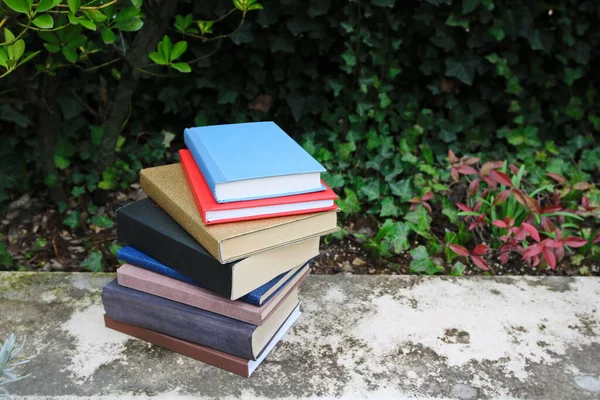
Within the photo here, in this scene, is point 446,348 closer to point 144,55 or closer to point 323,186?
point 323,186

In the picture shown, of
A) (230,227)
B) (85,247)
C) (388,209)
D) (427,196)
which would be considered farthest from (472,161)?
(85,247)

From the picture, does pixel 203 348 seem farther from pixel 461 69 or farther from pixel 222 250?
pixel 461 69

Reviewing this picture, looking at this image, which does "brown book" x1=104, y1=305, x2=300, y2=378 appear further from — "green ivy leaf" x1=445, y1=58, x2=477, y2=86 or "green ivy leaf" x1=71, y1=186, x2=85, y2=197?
"green ivy leaf" x1=445, y1=58, x2=477, y2=86

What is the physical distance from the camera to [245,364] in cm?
143

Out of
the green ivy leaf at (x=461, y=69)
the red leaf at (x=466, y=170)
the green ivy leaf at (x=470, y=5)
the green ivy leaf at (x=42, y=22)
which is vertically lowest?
the red leaf at (x=466, y=170)

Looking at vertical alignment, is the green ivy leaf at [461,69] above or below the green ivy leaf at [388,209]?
above

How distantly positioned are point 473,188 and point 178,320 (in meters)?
1.33

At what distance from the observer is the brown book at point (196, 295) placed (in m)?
1.41

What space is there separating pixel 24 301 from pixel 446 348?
1.16 metres

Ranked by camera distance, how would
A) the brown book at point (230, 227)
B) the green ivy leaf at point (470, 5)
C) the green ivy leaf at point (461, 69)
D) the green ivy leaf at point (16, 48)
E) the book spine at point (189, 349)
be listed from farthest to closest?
the green ivy leaf at point (461, 69) → the green ivy leaf at point (470, 5) → the green ivy leaf at point (16, 48) → the book spine at point (189, 349) → the brown book at point (230, 227)

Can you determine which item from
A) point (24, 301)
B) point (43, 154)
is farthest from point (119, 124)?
point (24, 301)

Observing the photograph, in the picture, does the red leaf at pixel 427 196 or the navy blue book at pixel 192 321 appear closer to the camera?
the navy blue book at pixel 192 321

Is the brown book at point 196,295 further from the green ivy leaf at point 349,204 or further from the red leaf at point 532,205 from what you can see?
the red leaf at point 532,205

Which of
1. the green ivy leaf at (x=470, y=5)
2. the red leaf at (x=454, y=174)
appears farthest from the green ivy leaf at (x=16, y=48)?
the green ivy leaf at (x=470, y=5)
